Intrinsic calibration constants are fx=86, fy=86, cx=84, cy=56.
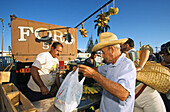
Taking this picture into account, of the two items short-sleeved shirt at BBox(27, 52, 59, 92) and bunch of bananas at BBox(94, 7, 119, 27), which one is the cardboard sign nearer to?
bunch of bananas at BBox(94, 7, 119, 27)

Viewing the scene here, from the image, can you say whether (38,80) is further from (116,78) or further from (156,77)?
(156,77)

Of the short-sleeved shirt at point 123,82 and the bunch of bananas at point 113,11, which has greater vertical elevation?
the bunch of bananas at point 113,11

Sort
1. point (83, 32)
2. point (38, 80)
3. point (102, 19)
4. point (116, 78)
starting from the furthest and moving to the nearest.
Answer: point (83, 32) < point (102, 19) < point (38, 80) < point (116, 78)

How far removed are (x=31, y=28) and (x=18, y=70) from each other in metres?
2.92

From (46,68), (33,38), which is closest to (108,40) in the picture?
(46,68)

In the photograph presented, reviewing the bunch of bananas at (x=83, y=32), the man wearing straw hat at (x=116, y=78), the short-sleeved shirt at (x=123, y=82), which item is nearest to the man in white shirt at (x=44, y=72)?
the man wearing straw hat at (x=116, y=78)

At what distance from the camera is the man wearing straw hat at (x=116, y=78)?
1.09 metres

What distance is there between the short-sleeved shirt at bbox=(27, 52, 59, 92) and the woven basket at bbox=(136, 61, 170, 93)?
7.27ft

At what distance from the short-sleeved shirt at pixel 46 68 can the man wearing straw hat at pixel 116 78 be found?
1517 mm

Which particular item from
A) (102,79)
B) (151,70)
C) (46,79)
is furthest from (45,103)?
(151,70)

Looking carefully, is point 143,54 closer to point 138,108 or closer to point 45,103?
point 138,108

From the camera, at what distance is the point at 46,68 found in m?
2.47

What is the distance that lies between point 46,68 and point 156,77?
8.48 ft

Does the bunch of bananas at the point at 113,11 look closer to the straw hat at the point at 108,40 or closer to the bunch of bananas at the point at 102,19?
the bunch of bananas at the point at 102,19
